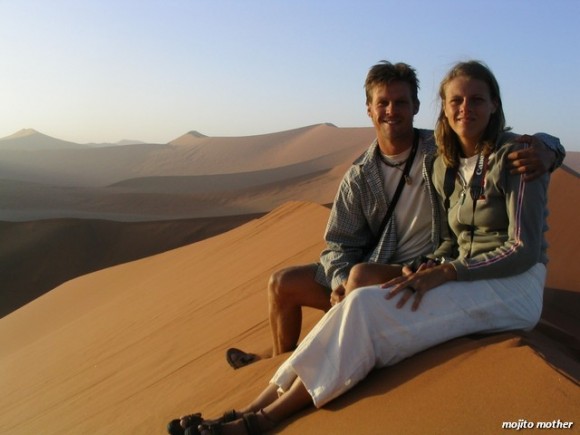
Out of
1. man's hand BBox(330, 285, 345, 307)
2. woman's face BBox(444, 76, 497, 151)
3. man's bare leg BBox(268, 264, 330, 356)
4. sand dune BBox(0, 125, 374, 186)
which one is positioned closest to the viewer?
woman's face BBox(444, 76, 497, 151)

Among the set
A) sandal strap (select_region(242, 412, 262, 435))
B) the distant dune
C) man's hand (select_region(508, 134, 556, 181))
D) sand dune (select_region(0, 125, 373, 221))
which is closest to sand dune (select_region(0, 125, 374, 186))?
sand dune (select_region(0, 125, 373, 221))

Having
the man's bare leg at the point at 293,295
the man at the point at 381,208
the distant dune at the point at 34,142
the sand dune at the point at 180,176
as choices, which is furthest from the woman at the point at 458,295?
the distant dune at the point at 34,142

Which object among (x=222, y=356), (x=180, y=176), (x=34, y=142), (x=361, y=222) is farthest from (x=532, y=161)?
(x=34, y=142)

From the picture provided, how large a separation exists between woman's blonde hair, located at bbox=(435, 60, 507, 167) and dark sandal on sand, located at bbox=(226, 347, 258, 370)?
1978 millimetres

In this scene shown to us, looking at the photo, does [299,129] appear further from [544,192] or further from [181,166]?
[544,192]

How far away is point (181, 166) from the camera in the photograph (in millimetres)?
69688

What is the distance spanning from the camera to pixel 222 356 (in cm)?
493

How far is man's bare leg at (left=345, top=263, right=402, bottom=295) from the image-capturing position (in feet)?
10.6

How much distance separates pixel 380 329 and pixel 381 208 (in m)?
1.02

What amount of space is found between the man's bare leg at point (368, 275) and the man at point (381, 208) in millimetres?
159

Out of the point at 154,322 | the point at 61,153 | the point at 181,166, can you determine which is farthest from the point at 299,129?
the point at 154,322

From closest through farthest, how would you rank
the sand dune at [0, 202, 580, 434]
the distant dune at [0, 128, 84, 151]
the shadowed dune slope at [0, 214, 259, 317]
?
1. the sand dune at [0, 202, 580, 434]
2. the shadowed dune slope at [0, 214, 259, 317]
3. the distant dune at [0, 128, 84, 151]

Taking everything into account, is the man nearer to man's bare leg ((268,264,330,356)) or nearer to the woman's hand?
man's bare leg ((268,264,330,356))

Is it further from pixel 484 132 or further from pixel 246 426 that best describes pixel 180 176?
pixel 246 426
